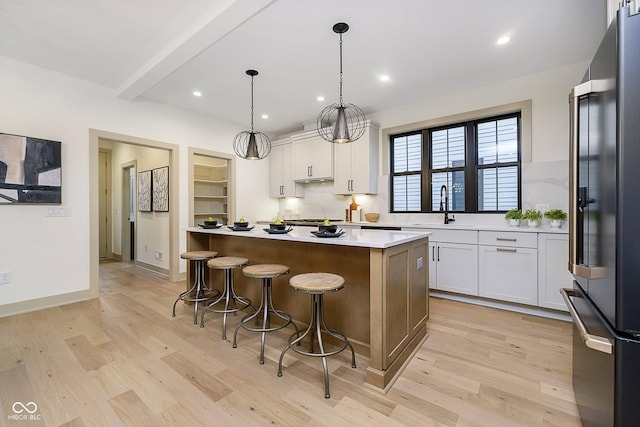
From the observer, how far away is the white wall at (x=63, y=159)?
3059mm

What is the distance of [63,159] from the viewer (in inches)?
134

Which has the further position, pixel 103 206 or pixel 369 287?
pixel 103 206

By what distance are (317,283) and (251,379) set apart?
2.51 feet

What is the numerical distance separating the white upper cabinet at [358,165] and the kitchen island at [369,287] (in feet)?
7.16

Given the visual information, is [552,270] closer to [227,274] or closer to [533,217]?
[533,217]

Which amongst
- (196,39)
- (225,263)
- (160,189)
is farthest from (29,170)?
(225,263)

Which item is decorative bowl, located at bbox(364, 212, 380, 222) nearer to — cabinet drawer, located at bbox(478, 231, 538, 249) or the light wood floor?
cabinet drawer, located at bbox(478, 231, 538, 249)

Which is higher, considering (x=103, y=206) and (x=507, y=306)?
(x=103, y=206)

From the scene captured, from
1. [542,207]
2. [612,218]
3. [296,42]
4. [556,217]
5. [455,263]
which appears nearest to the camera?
[612,218]

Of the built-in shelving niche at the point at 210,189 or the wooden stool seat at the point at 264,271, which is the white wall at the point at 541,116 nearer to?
the wooden stool seat at the point at 264,271

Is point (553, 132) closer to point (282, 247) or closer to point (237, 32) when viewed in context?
point (282, 247)

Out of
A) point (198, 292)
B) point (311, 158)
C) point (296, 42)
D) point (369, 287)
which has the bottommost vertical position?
point (198, 292)

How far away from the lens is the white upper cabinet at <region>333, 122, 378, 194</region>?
4484 millimetres

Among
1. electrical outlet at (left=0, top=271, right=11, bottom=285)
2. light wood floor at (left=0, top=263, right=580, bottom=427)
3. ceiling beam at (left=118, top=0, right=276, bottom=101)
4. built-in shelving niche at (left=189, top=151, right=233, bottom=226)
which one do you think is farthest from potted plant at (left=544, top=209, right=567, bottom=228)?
electrical outlet at (left=0, top=271, right=11, bottom=285)
